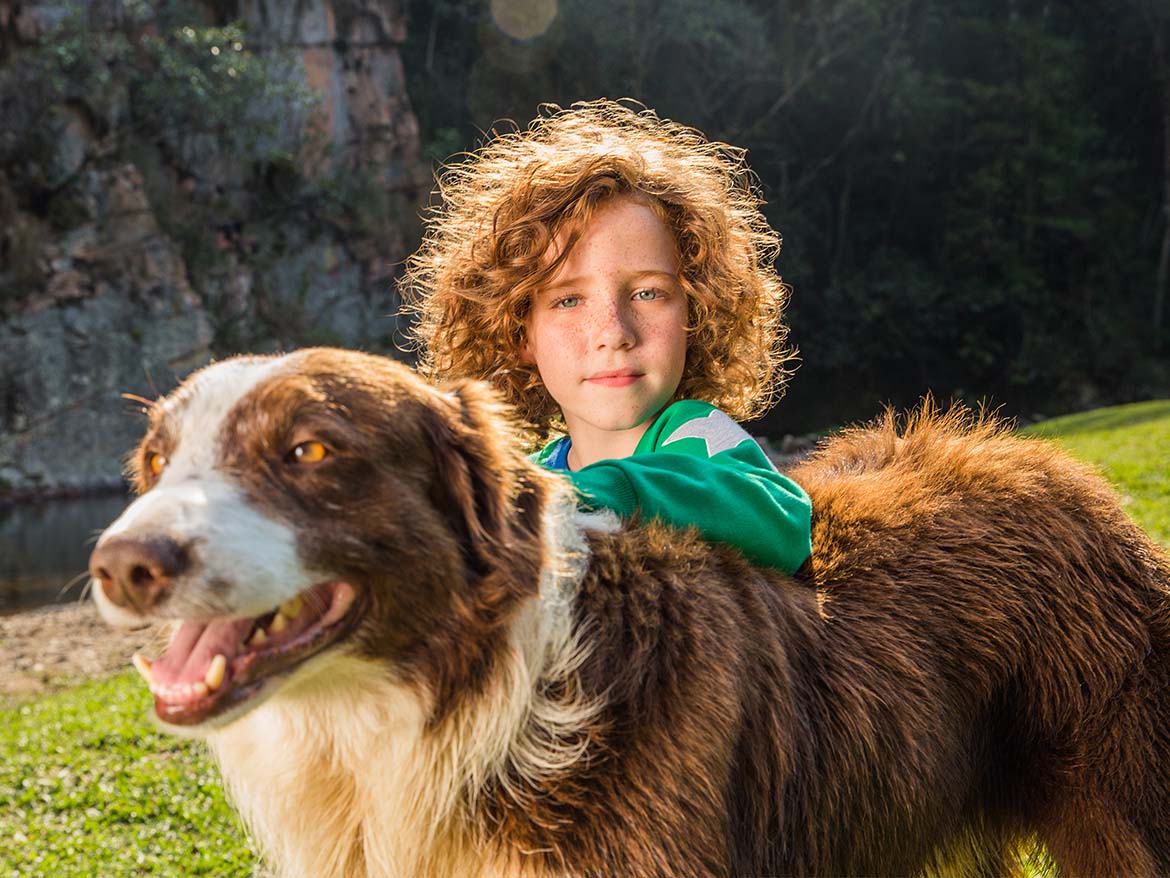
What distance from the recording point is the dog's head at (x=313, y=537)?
5.21 feet

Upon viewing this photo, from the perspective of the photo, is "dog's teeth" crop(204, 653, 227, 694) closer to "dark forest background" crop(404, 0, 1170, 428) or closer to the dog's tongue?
the dog's tongue

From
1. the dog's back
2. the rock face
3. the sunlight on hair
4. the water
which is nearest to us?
the dog's back

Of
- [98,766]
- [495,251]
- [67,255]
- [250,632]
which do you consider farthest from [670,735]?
[67,255]

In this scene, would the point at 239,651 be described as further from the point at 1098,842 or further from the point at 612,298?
the point at 1098,842

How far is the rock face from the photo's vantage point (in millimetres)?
23328

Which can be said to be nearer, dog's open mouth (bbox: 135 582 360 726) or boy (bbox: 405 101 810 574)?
dog's open mouth (bbox: 135 582 360 726)

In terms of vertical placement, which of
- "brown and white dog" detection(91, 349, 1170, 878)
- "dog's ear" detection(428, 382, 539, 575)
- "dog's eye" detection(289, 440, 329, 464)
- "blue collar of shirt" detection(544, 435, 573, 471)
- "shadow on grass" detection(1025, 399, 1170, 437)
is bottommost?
"shadow on grass" detection(1025, 399, 1170, 437)

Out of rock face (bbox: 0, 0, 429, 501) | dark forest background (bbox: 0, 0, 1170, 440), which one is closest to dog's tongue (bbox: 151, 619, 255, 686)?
rock face (bbox: 0, 0, 429, 501)

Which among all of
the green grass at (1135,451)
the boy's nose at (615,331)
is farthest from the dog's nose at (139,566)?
the green grass at (1135,451)

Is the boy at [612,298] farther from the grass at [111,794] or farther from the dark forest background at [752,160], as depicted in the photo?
the dark forest background at [752,160]

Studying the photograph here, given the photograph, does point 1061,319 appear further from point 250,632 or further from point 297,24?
point 250,632

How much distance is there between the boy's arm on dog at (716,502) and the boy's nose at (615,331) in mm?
623

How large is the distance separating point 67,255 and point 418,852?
25.2 meters

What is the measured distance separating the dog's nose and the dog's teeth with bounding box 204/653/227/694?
0.15m
